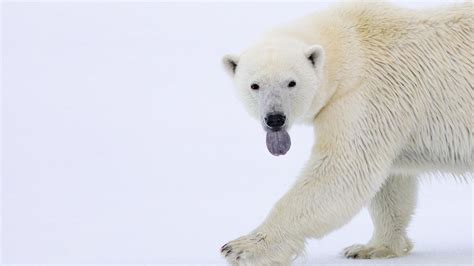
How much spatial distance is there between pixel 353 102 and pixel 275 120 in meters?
0.57

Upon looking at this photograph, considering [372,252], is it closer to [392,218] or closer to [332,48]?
[392,218]

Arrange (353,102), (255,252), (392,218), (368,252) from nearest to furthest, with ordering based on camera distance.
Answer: (255,252)
(353,102)
(368,252)
(392,218)

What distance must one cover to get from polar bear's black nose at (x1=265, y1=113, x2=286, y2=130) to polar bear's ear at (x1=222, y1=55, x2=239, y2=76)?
2.03 feet

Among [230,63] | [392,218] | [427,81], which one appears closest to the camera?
[427,81]

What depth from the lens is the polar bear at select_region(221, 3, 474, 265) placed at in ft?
23.4

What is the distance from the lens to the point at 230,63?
7570 mm

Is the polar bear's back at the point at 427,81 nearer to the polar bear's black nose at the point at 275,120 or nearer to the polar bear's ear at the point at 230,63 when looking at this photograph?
the polar bear's black nose at the point at 275,120

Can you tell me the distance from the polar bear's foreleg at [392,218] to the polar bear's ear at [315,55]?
134 cm

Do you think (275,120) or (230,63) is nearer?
(275,120)

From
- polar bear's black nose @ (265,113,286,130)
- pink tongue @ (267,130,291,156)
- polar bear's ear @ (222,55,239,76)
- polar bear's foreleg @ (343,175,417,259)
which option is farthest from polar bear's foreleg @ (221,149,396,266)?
polar bear's foreleg @ (343,175,417,259)

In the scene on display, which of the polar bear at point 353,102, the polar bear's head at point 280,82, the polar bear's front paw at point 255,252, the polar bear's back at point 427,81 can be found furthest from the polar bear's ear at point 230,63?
the polar bear's front paw at point 255,252

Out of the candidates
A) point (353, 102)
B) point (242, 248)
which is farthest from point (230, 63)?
point (242, 248)

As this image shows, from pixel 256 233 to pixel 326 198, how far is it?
0.50 metres

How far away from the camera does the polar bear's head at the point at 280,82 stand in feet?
23.4
